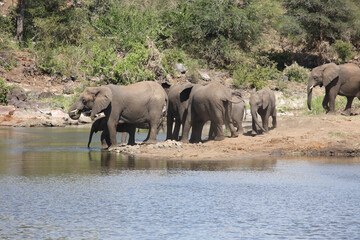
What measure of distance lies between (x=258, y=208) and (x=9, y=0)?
45944 millimetres

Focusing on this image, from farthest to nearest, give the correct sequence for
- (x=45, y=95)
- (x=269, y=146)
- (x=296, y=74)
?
(x=296, y=74) < (x=45, y=95) < (x=269, y=146)

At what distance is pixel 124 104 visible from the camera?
60.3 ft

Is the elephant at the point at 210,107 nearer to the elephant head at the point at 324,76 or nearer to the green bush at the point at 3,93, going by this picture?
the elephant head at the point at 324,76

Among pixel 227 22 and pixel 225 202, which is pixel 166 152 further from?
pixel 227 22

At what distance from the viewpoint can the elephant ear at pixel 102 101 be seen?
17.9 m

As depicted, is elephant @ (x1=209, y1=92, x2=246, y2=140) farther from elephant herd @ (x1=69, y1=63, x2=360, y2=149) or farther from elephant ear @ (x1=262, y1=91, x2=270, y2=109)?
elephant ear @ (x1=262, y1=91, x2=270, y2=109)

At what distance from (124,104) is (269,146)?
423cm

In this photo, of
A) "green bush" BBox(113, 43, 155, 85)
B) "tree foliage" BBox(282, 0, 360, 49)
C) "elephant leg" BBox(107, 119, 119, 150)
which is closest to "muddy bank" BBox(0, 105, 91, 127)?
"green bush" BBox(113, 43, 155, 85)

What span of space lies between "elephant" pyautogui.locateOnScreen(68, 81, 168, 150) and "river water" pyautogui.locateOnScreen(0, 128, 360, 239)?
1740 mm

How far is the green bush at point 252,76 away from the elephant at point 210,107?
18.4 meters

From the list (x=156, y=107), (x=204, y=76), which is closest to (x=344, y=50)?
(x=204, y=76)

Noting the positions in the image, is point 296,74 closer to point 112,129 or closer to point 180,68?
point 180,68

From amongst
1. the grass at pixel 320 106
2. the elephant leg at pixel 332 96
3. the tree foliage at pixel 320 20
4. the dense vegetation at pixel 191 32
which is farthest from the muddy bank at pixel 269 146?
the tree foliage at pixel 320 20

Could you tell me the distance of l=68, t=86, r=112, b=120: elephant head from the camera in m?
17.9
